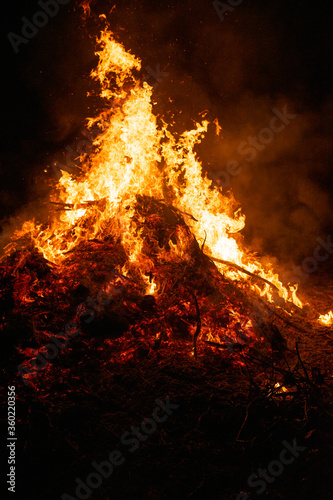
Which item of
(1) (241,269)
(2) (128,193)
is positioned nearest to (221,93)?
(2) (128,193)

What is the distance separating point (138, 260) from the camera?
22.9 feet

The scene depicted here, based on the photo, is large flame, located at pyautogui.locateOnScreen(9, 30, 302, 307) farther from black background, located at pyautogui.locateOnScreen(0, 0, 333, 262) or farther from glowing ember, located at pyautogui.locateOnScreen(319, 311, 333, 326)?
black background, located at pyautogui.locateOnScreen(0, 0, 333, 262)

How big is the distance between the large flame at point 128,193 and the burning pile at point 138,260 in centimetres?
2

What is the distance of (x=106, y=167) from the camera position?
8109 millimetres

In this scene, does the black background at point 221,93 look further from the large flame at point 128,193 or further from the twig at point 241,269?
the twig at point 241,269

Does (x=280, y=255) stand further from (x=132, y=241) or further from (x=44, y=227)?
(x=44, y=227)

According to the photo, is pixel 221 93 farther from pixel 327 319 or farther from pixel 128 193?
pixel 327 319

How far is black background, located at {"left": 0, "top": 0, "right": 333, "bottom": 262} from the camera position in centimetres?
1173

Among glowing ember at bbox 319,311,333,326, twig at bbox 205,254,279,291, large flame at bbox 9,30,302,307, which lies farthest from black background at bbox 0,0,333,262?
glowing ember at bbox 319,311,333,326

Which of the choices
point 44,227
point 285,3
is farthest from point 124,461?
point 285,3

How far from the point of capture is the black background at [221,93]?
11.7 m

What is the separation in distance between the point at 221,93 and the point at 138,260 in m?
9.59

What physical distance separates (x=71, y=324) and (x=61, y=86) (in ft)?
31.3

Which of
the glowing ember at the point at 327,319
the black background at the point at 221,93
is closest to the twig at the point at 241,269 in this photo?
the glowing ember at the point at 327,319
